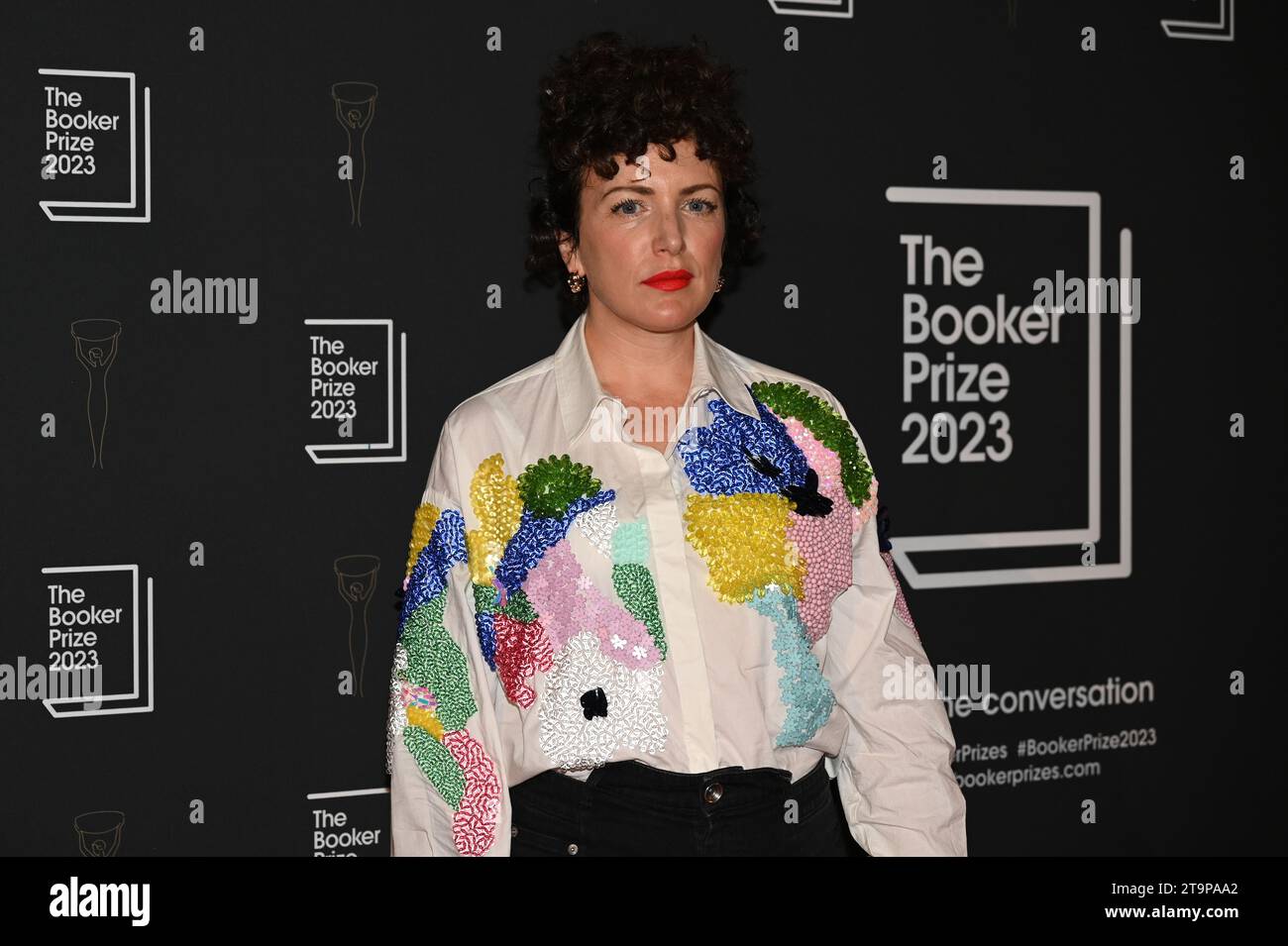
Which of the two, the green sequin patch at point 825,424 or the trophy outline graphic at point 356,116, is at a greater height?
the trophy outline graphic at point 356,116

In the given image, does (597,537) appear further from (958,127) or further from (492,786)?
(958,127)

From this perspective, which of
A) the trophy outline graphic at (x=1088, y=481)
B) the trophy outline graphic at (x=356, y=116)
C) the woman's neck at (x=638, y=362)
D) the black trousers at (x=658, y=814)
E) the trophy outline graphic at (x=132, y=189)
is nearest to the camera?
the black trousers at (x=658, y=814)

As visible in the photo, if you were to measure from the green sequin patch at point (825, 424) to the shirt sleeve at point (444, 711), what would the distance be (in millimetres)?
502

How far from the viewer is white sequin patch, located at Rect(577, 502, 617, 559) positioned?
1.85m

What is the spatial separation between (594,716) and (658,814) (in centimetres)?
16

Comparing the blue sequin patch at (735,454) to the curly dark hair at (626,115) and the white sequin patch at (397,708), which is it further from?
the white sequin patch at (397,708)

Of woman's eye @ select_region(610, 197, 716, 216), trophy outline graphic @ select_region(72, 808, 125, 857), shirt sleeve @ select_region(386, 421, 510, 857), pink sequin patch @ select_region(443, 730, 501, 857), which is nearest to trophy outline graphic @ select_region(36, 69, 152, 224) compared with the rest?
shirt sleeve @ select_region(386, 421, 510, 857)

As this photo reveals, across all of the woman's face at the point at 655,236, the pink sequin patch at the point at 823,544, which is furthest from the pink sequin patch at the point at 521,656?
the woman's face at the point at 655,236

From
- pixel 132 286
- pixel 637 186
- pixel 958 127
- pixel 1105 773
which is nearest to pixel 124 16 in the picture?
pixel 132 286

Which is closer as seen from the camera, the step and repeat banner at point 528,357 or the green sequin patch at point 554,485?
the green sequin patch at point 554,485

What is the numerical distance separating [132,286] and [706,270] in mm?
1067

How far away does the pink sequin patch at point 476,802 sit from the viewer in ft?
5.96

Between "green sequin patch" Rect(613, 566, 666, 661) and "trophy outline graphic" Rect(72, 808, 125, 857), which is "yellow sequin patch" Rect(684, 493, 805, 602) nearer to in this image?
"green sequin patch" Rect(613, 566, 666, 661)

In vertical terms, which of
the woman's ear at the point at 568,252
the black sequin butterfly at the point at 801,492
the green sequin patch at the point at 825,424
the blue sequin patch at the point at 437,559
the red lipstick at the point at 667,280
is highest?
the woman's ear at the point at 568,252
